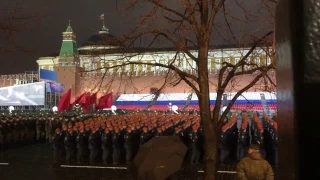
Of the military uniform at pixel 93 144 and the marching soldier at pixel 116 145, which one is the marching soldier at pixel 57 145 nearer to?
the military uniform at pixel 93 144

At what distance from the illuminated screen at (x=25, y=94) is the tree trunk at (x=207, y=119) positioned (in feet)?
86.1

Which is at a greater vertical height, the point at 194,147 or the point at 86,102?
the point at 86,102

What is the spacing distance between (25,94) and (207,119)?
27.6m

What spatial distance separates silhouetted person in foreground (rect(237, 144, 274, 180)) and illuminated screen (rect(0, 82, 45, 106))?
28.0m

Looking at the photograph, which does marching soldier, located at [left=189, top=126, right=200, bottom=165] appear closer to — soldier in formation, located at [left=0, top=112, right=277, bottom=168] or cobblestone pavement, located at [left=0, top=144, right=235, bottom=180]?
soldier in formation, located at [left=0, top=112, right=277, bottom=168]

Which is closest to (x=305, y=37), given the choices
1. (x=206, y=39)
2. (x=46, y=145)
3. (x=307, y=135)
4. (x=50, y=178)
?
(x=307, y=135)

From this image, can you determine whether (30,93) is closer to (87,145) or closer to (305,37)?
(87,145)

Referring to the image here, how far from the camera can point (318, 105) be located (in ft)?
2.21

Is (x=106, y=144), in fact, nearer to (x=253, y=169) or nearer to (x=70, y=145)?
(x=70, y=145)

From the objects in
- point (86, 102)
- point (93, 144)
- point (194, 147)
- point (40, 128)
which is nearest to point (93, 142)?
point (93, 144)

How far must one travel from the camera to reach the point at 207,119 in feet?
18.7

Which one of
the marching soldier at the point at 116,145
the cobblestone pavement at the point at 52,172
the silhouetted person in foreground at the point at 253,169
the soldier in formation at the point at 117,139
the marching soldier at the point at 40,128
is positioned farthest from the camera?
the marching soldier at the point at 40,128

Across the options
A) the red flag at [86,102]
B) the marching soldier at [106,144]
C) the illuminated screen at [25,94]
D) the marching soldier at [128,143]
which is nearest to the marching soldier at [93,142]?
the marching soldier at [106,144]

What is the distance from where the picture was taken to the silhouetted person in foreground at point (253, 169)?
12.9 ft
